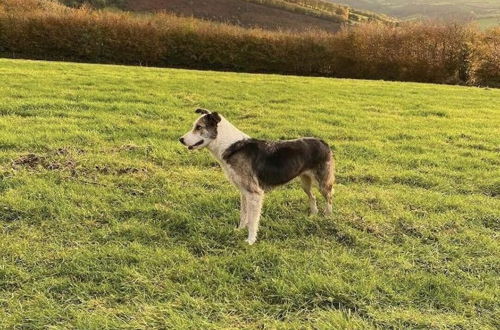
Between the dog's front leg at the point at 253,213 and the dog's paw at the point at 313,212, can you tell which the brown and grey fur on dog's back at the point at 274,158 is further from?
the dog's paw at the point at 313,212

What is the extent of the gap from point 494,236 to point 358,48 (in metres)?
27.5

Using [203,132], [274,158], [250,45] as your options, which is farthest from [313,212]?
[250,45]

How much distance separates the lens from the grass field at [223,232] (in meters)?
4.38

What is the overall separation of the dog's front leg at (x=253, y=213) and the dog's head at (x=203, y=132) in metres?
0.87

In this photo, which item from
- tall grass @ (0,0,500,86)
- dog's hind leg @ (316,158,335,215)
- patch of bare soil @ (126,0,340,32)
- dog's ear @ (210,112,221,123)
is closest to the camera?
dog's ear @ (210,112,221,123)

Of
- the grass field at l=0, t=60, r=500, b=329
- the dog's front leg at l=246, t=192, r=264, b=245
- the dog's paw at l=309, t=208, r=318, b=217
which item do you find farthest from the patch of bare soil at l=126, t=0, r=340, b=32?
the dog's front leg at l=246, t=192, r=264, b=245

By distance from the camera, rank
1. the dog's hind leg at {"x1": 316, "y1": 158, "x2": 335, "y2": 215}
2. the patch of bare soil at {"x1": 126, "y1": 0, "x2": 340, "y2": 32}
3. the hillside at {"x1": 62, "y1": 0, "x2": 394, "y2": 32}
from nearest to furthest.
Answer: the dog's hind leg at {"x1": 316, "y1": 158, "x2": 335, "y2": 215}
the hillside at {"x1": 62, "y1": 0, "x2": 394, "y2": 32}
the patch of bare soil at {"x1": 126, "y1": 0, "x2": 340, "y2": 32}

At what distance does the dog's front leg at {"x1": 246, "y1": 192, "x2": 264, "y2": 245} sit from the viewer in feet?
18.2

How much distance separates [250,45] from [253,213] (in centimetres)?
2853

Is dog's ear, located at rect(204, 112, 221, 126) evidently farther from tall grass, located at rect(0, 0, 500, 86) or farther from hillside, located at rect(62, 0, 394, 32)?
hillside, located at rect(62, 0, 394, 32)

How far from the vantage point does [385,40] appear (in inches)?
1232

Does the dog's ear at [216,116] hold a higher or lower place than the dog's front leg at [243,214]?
higher

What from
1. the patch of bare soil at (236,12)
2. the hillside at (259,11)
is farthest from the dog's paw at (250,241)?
the patch of bare soil at (236,12)

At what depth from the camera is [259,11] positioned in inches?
2142
